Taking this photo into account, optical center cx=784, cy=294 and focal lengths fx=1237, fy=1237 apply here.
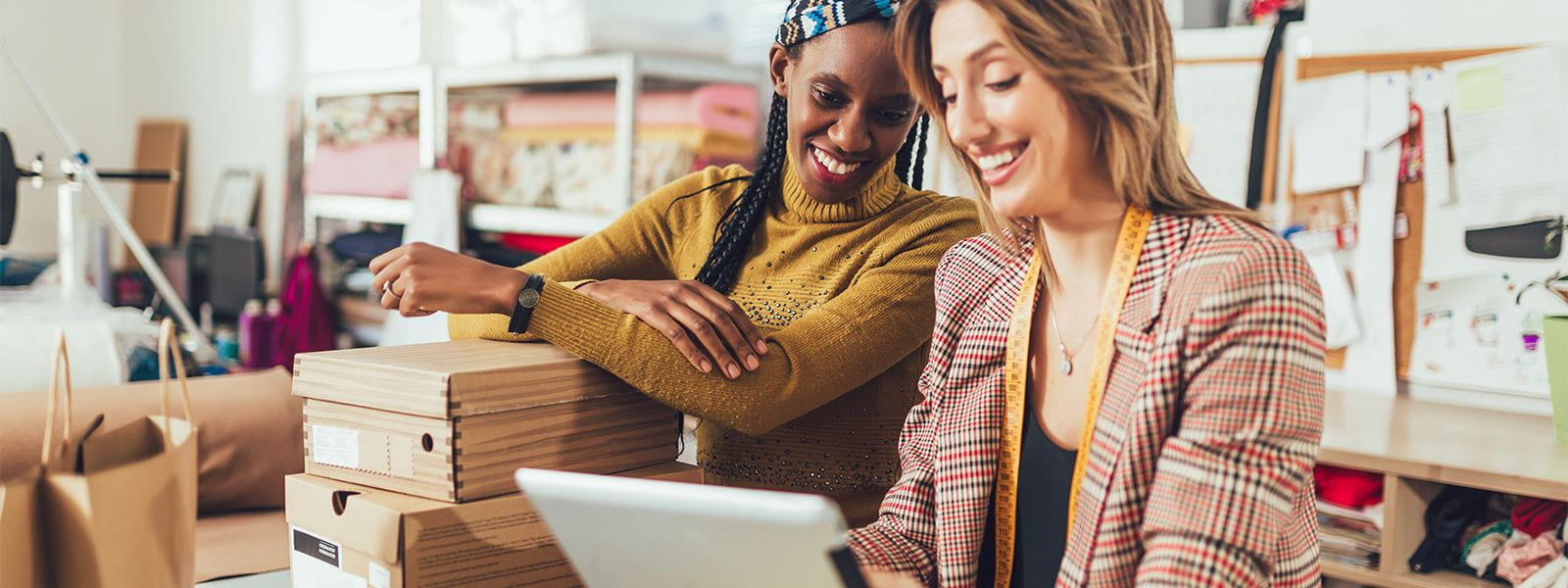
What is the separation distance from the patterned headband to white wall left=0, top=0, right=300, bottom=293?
4.21 metres

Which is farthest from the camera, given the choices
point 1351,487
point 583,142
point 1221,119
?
point 583,142

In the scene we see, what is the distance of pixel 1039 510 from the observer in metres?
1.13

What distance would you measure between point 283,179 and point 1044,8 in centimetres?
488

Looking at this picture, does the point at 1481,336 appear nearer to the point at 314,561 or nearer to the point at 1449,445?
the point at 1449,445

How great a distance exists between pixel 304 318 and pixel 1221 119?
3.42 meters

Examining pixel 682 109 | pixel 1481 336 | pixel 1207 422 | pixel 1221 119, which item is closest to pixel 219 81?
pixel 682 109

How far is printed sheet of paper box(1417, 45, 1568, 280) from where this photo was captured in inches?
88.1

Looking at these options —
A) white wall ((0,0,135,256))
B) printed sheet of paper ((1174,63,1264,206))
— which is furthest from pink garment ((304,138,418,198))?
printed sheet of paper ((1174,63,1264,206))

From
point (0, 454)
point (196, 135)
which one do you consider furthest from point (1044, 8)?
point (196, 135)

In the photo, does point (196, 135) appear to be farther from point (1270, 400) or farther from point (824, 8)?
point (1270, 400)

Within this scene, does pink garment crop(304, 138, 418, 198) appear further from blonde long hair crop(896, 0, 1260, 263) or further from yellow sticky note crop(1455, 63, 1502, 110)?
blonde long hair crop(896, 0, 1260, 263)

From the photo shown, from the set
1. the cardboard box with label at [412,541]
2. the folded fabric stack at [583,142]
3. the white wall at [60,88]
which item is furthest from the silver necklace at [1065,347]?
the white wall at [60,88]

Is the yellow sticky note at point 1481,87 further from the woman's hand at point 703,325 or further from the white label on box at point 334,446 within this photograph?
the white label on box at point 334,446

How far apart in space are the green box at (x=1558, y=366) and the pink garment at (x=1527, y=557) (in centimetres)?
23
